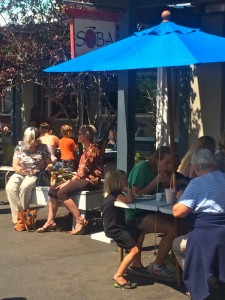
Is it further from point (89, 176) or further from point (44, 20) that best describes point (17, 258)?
point (44, 20)

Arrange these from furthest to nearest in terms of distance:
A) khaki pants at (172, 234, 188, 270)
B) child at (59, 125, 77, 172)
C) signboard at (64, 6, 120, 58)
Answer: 1. child at (59, 125, 77, 172)
2. signboard at (64, 6, 120, 58)
3. khaki pants at (172, 234, 188, 270)

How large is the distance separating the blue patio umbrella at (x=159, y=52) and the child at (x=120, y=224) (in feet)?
2.07

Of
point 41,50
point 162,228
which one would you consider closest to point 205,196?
point 162,228

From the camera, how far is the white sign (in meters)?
6.85

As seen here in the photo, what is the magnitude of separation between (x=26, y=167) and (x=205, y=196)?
12.6 feet

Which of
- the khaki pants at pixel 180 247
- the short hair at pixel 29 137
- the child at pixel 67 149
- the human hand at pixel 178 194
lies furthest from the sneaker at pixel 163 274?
the child at pixel 67 149

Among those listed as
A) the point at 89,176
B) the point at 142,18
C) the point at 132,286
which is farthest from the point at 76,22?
the point at 132,286

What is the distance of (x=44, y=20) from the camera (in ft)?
30.5

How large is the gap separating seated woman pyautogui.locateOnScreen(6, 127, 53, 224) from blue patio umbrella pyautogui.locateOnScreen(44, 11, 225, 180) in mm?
2466

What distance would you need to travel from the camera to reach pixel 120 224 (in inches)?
212

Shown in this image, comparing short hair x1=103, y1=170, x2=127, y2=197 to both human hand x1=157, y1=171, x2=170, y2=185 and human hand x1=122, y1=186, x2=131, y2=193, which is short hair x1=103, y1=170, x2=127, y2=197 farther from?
human hand x1=157, y1=171, x2=170, y2=185

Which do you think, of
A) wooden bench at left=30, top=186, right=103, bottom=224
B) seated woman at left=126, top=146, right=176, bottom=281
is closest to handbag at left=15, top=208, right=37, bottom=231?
wooden bench at left=30, top=186, right=103, bottom=224

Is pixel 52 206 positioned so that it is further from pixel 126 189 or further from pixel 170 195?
pixel 170 195

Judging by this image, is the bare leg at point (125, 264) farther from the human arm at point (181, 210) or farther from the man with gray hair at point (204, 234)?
the human arm at point (181, 210)
